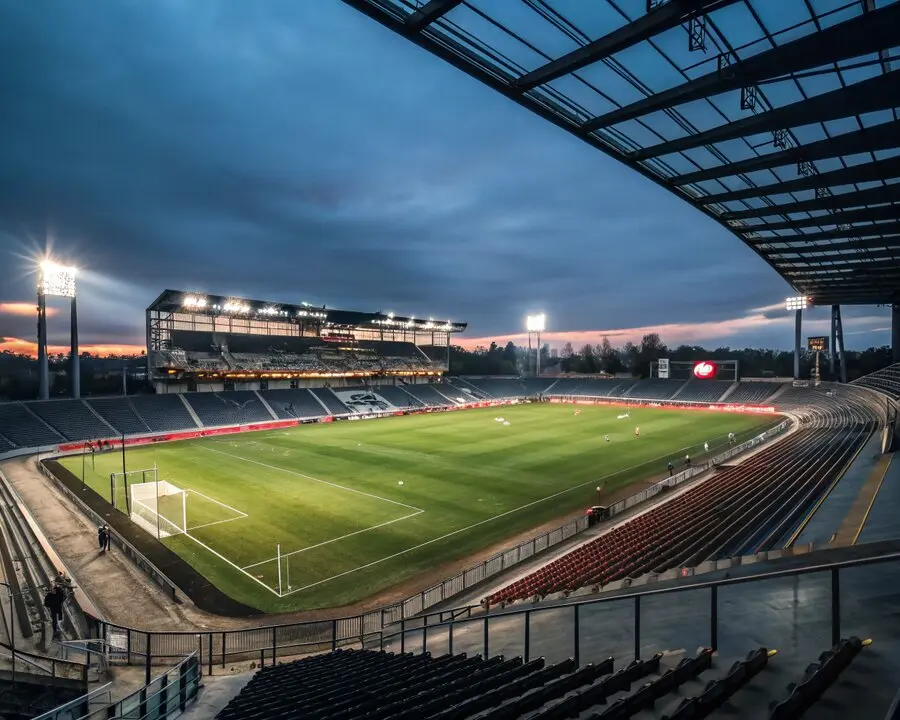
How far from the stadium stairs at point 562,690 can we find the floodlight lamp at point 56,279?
175 feet

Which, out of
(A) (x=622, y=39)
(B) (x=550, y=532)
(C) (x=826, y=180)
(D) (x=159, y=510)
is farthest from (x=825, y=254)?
(D) (x=159, y=510)

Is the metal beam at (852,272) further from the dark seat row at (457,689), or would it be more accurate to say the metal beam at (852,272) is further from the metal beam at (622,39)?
the dark seat row at (457,689)

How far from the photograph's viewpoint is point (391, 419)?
62375 mm

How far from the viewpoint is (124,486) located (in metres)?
28.8

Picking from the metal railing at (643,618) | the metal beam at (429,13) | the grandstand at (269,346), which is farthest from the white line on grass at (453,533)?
the grandstand at (269,346)

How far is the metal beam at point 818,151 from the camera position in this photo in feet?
41.3

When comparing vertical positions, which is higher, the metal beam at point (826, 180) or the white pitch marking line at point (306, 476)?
the metal beam at point (826, 180)

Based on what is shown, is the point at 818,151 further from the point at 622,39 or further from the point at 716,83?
the point at 622,39

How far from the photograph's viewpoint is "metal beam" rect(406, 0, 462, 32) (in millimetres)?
8578

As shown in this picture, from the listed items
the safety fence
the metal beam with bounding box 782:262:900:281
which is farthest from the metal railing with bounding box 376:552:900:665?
the metal beam with bounding box 782:262:900:281

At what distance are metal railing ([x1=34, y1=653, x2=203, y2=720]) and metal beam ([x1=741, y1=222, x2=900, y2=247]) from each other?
27421 millimetres

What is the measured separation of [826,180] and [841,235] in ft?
32.8

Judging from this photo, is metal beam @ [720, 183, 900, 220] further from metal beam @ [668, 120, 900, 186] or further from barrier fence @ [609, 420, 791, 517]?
barrier fence @ [609, 420, 791, 517]

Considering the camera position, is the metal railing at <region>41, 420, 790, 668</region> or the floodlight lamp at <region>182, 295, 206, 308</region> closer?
the metal railing at <region>41, 420, 790, 668</region>
